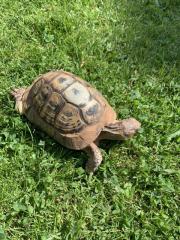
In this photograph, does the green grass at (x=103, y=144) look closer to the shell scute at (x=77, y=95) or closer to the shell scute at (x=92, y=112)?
the shell scute at (x=92, y=112)

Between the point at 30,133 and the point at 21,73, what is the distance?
32.0 inches

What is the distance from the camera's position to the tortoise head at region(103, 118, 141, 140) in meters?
4.14

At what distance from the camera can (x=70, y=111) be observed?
4.06 metres

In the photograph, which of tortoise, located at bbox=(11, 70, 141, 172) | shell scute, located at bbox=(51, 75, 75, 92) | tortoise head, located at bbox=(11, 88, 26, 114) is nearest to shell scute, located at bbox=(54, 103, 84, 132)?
tortoise, located at bbox=(11, 70, 141, 172)

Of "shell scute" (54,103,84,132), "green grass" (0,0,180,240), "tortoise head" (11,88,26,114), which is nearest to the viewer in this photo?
"green grass" (0,0,180,240)

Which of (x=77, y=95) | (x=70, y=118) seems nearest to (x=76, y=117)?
(x=70, y=118)

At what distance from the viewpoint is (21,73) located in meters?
4.83

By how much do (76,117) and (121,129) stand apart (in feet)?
1.32

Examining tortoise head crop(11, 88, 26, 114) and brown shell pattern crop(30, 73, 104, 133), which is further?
tortoise head crop(11, 88, 26, 114)

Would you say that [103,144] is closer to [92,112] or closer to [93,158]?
[93,158]

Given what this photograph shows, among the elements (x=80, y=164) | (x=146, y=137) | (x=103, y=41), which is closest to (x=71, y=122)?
(x=80, y=164)

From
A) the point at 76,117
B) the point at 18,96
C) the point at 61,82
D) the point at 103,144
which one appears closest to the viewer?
the point at 76,117

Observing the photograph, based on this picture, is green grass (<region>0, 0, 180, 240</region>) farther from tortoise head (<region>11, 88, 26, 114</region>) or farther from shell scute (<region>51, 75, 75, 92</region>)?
shell scute (<region>51, 75, 75, 92</region>)

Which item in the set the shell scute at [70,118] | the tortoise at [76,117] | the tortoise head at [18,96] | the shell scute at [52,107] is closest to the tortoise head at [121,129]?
the tortoise at [76,117]
